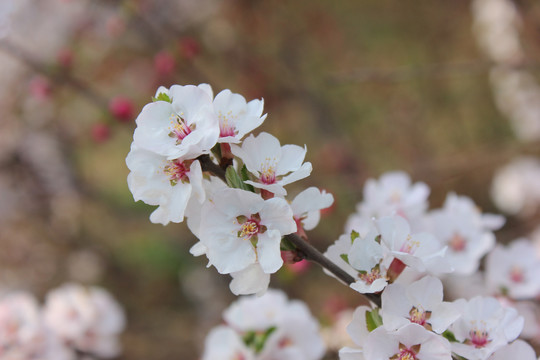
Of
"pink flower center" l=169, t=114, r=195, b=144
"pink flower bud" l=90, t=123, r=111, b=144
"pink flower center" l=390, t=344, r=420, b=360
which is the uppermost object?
"pink flower bud" l=90, t=123, r=111, b=144

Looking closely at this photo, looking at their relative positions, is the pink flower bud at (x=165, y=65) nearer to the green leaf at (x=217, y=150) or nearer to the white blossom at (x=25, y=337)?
the white blossom at (x=25, y=337)

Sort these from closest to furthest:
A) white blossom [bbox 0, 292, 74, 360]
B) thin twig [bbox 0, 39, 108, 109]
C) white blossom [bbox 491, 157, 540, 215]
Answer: white blossom [bbox 0, 292, 74, 360]
thin twig [bbox 0, 39, 108, 109]
white blossom [bbox 491, 157, 540, 215]

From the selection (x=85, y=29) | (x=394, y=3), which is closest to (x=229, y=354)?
(x=85, y=29)

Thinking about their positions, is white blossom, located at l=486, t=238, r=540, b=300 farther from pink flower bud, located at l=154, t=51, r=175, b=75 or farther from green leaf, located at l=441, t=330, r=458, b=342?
pink flower bud, located at l=154, t=51, r=175, b=75

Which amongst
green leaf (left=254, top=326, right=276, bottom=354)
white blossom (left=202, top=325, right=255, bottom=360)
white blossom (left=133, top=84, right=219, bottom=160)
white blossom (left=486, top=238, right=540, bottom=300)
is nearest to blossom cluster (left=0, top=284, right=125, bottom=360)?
white blossom (left=202, top=325, right=255, bottom=360)

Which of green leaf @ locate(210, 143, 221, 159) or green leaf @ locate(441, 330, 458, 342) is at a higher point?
green leaf @ locate(210, 143, 221, 159)

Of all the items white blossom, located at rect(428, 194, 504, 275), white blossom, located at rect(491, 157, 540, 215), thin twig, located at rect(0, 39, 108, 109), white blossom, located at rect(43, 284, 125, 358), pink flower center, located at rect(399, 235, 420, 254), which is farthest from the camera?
white blossom, located at rect(491, 157, 540, 215)

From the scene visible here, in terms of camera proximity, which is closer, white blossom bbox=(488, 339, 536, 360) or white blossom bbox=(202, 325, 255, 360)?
white blossom bbox=(488, 339, 536, 360)
